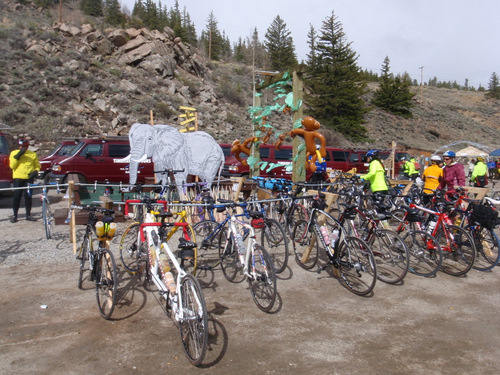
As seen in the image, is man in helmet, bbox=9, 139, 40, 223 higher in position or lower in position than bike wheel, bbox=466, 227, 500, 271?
higher

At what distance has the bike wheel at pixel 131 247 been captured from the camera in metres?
5.51

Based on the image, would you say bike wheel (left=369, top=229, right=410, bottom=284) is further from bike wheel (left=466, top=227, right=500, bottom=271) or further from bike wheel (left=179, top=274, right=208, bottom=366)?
bike wheel (left=179, top=274, right=208, bottom=366)

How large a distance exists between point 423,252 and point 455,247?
1.69 ft

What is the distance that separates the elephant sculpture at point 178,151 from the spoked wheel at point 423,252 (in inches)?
246

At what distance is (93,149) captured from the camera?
550 inches

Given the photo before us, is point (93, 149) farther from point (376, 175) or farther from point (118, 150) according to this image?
point (376, 175)

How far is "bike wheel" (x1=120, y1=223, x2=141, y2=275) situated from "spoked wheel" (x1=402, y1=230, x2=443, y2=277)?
13.4 ft

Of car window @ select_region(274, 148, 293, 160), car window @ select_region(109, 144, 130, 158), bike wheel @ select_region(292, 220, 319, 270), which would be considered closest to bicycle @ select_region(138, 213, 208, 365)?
bike wheel @ select_region(292, 220, 319, 270)

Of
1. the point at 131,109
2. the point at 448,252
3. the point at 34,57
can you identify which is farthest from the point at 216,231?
the point at 34,57

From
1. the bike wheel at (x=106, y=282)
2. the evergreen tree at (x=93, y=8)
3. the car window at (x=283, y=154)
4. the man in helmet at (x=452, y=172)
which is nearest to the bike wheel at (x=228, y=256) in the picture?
the bike wheel at (x=106, y=282)

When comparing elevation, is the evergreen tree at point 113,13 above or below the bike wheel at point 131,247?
above

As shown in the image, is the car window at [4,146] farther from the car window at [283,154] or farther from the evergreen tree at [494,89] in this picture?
the evergreen tree at [494,89]

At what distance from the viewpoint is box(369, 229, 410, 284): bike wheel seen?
534 cm

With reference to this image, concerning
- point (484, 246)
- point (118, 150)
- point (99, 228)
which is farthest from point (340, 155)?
point (99, 228)
